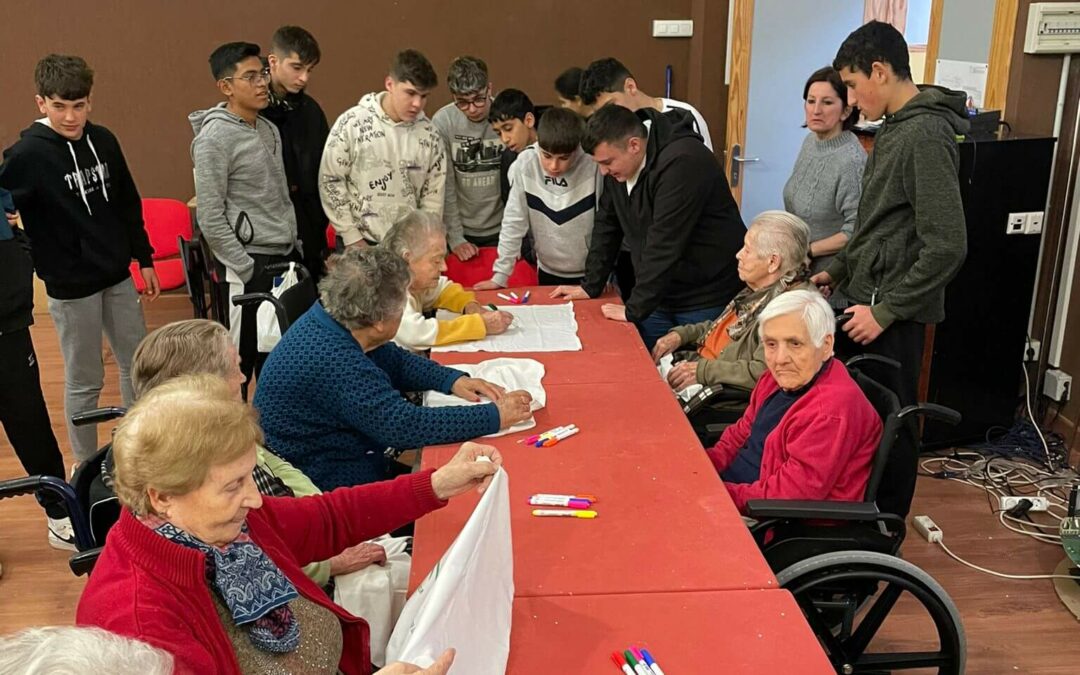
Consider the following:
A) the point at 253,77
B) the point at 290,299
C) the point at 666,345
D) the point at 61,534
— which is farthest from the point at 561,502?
the point at 253,77

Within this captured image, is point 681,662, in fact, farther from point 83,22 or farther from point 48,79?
point 83,22

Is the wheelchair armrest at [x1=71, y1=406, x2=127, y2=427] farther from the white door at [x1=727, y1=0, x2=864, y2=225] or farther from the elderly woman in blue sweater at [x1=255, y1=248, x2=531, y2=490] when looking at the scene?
the white door at [x1=727, y1=0, x2=864, y2=225]

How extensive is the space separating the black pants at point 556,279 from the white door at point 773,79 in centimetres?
212

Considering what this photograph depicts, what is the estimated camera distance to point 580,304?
376 centimetres

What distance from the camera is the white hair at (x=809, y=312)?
2.33 m

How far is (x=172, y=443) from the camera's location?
138 cm

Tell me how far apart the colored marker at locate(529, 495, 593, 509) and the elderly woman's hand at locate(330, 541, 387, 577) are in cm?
38

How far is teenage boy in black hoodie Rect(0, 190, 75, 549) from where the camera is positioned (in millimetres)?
3033

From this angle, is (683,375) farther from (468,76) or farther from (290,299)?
(468,76)

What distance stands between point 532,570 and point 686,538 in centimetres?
36

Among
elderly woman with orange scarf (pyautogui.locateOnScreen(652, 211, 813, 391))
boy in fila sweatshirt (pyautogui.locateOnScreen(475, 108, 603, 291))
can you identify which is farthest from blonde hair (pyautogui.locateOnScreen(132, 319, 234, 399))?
boy in fila sweatshirt (pyautogui.locateOnScreen(475, 108, 603, 291))

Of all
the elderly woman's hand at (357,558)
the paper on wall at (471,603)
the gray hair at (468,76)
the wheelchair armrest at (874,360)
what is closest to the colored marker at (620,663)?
the paper on wall at (471,603)

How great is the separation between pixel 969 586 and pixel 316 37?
196 inches

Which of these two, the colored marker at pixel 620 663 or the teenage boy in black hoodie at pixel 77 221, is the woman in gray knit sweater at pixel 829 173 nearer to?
the colored marker at pixel 620 663
